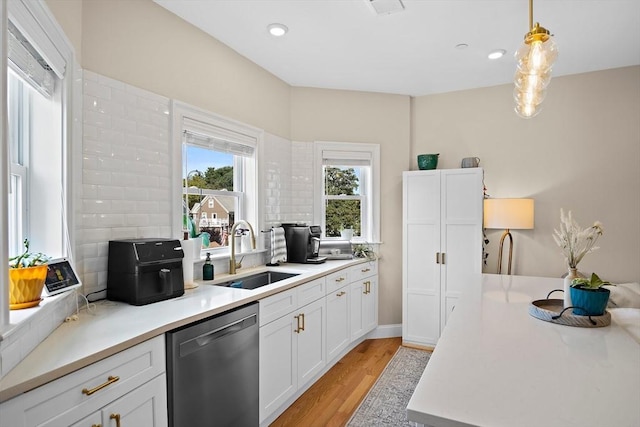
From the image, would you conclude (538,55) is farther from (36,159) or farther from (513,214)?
(36,159)

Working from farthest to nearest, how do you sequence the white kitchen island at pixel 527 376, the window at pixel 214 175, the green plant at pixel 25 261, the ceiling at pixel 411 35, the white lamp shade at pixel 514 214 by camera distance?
the white lamp shade at pixel 514 214, the window at pixel 214 175, the ceiling at pixel 411 35, the green plant at pixel 25 261, the white kitchen island at pixel 527 376

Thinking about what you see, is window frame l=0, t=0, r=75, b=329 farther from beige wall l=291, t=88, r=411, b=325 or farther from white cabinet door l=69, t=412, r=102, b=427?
beige wall l=291, t=88, r=411, b=325

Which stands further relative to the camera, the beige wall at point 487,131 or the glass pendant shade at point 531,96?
the beige wall at point 487,131

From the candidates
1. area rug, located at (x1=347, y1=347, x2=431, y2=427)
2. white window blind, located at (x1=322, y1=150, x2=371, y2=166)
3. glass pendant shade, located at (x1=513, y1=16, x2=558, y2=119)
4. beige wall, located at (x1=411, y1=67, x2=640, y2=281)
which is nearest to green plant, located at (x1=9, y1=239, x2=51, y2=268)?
area rug, located at (x1=347, y1=347, x2=431, y2=427)

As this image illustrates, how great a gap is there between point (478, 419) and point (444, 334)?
655mm

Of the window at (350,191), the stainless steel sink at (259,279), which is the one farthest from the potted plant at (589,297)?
the window at (350,191)

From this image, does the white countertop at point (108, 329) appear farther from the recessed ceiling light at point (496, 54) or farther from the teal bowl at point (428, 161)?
the recessed ceiling light at point (496, 54)

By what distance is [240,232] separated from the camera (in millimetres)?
3330

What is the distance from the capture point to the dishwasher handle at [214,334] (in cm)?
173

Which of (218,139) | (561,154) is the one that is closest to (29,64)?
(218,139)

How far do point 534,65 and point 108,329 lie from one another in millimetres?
2391

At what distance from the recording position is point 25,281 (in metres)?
1.37

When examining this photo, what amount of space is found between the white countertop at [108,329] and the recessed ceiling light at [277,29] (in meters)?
1.89

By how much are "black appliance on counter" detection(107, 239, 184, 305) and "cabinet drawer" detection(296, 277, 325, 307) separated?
3.12ft
